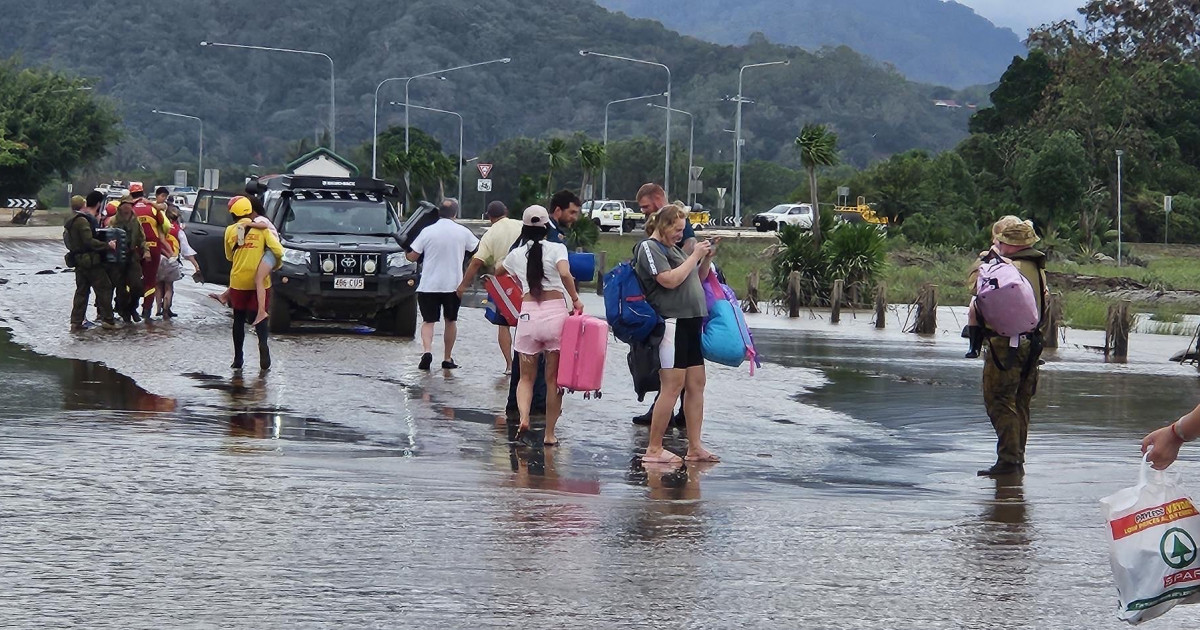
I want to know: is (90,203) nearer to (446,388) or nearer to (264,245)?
(264,245)

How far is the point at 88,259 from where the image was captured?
1931cm

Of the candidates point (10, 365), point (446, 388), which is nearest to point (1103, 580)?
point (446, 388)

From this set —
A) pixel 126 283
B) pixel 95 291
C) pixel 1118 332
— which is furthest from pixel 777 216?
pixel 95 291

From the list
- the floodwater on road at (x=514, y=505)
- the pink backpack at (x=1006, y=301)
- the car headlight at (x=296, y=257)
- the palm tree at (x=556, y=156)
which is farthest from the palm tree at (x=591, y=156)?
the pink backpack at (x=1006, y=301)

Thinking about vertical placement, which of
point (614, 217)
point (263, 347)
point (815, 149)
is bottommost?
point (263, 347)

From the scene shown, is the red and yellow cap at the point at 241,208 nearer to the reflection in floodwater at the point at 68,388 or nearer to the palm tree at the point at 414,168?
the reflection in floodwater at the point at 68,388

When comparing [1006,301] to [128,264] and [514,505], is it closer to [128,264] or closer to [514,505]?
[514,505]

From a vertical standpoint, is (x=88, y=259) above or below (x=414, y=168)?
below

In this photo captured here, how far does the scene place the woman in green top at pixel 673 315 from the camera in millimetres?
10609

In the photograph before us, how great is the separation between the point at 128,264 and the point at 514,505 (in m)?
12.6

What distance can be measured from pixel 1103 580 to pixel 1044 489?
9.43 feet

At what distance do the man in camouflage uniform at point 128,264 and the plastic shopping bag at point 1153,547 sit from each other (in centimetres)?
1624

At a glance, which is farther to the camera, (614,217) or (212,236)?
(614,217)

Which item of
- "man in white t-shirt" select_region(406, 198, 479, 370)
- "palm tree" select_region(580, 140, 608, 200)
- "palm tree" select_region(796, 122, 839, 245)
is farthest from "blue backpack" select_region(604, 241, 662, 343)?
"palm tree" select_region(580, 140, 608, 200)
